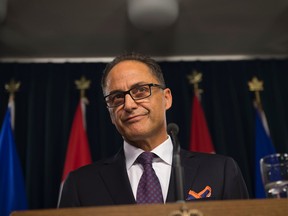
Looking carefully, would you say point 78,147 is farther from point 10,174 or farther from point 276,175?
point 276,175

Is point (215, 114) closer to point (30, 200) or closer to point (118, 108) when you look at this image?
point (30, 200)

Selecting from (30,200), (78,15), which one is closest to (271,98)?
(78,15)

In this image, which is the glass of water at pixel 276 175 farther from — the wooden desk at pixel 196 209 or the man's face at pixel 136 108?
the man's face at pixel 136 108

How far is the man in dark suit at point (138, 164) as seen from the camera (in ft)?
5.66

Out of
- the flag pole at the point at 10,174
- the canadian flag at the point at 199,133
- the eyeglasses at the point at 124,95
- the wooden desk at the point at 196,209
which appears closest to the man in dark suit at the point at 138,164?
the eyeglasses at the point at 124,95

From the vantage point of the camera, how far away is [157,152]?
1.86 m

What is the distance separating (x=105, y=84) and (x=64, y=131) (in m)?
2.29

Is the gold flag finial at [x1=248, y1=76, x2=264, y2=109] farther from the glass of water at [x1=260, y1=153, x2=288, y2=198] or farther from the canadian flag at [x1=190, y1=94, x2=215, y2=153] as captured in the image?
the glass of water at [x1=260, y1=153, x2=288, y2=198]

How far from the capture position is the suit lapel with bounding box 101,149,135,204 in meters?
1.70

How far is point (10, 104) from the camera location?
4180mm

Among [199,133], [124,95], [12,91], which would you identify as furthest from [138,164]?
[12,91]

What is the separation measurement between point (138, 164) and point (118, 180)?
0.41ft

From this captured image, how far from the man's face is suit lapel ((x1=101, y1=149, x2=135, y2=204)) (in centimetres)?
12

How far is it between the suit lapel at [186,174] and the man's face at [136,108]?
0.50 ft
